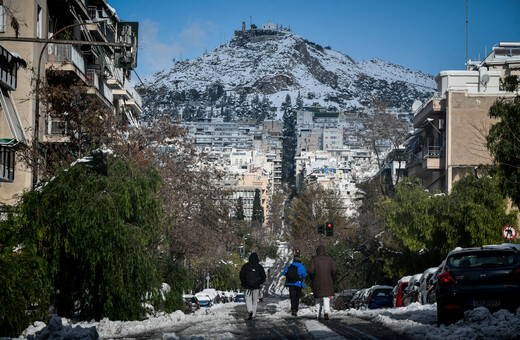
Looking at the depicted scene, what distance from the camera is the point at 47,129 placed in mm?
34125

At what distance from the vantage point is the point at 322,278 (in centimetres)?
1856

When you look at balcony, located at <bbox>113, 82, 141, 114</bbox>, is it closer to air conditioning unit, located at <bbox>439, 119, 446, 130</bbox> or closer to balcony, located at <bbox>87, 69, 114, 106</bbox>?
balcony, located at <bbox>87, 69, 114, 106</bbox>

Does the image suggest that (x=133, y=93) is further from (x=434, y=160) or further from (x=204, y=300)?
(x=434, y=160)

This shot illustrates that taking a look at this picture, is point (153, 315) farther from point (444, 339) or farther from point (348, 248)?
point (348, 248)

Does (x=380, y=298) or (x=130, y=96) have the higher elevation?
(x=130, y=96)

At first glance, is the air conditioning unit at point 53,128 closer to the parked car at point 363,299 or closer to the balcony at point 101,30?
the balcony at point 101,30

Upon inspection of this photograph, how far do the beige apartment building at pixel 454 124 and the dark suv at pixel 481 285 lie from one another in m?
32.3

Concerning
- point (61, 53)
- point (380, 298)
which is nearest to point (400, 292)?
point (380, 298)

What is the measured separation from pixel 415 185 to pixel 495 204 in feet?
18.4

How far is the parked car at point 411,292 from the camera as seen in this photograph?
23.7 m

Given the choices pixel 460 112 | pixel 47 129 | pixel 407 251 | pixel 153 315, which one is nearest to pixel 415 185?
pixel 407 251

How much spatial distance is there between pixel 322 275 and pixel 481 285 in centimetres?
563

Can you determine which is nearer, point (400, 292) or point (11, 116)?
point (400, 292)

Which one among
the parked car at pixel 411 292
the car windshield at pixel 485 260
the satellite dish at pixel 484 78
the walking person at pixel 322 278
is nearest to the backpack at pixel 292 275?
the walking person at pixel 322 278
